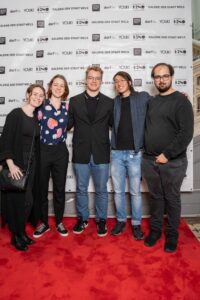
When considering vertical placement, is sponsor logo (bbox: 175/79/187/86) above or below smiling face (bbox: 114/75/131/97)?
above

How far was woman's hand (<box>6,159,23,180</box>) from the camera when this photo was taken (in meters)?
2.35

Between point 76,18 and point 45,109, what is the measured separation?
4.30 ft

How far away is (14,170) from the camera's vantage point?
2359 mm

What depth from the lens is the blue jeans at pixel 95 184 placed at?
2742mm

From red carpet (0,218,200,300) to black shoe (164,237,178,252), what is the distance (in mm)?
50

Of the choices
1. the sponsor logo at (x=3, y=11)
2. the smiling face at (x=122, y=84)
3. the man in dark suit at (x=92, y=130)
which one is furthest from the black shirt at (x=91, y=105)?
the sponsor logo at (x=3, y=11)

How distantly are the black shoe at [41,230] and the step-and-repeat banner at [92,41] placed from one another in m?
1.54

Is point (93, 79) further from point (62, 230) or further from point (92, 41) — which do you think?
point (62, 230)

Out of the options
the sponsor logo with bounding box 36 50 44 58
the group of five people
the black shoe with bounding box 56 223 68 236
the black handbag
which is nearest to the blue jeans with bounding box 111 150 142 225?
the group of five people

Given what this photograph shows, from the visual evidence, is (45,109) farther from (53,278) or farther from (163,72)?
(53,278)

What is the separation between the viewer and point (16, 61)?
321 cm

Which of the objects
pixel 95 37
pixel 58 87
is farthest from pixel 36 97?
pixel 95 37

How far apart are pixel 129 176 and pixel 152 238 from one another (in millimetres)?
635

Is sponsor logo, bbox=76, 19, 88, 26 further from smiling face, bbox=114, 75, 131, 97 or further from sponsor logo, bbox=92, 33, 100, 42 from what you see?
smiling face, bbox=114, 75, 131, 97
